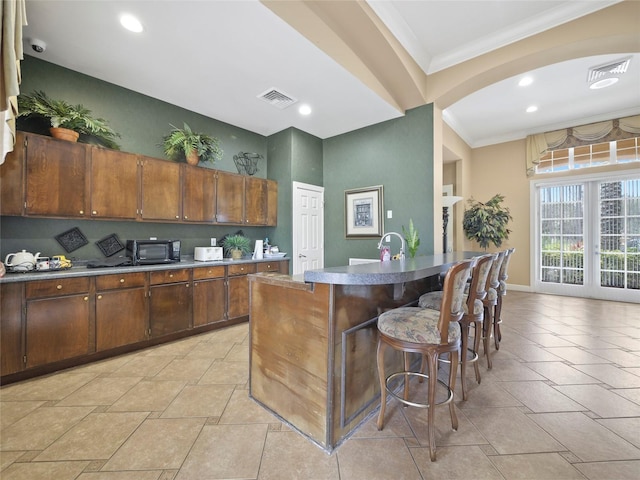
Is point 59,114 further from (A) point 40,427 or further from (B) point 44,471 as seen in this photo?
(B) point 44,471

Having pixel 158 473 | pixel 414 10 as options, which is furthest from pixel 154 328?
pixel 414 10

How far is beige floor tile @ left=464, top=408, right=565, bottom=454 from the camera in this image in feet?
4.94

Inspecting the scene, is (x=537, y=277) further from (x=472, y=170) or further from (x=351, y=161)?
(x=351, y=161)

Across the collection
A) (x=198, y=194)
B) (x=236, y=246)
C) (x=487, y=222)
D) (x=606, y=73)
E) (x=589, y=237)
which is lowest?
(x=236, y=246)

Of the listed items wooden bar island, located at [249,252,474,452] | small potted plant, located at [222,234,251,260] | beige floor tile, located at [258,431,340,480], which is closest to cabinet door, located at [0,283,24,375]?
wooden bar island, located at [249,252,474,452]

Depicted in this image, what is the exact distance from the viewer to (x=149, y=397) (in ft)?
6.59

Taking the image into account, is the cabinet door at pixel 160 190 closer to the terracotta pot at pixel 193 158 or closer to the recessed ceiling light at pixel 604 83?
the terracotta pot at pixel 193 158

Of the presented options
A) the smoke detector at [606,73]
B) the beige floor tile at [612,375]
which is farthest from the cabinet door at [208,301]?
the smoke detector at [606,73]

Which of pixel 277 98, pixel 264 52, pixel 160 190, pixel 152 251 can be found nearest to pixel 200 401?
pixel 152 251

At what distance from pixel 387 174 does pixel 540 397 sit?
129 inches

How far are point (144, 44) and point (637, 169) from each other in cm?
786

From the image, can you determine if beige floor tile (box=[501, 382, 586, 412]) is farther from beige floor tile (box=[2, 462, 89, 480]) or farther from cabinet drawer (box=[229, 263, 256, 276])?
cabinet drawer (box=[229, 263, 256, 276])

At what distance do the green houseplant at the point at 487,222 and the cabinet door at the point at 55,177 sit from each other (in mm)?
6498

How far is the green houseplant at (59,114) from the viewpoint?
2.43m
